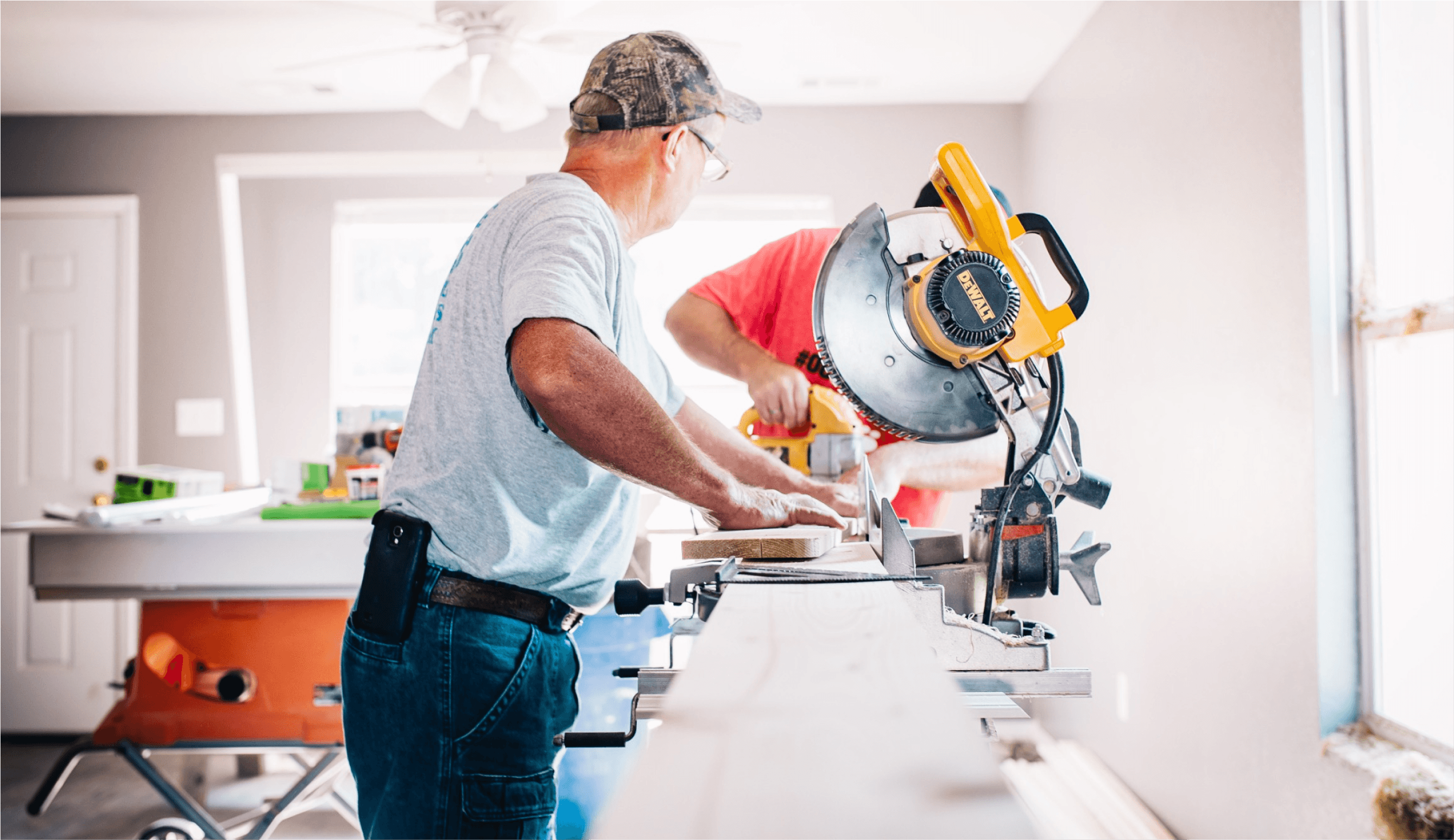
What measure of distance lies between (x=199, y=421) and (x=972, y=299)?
371cm

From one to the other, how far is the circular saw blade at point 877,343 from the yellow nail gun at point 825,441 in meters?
0.37

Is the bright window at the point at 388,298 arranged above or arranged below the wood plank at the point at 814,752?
above

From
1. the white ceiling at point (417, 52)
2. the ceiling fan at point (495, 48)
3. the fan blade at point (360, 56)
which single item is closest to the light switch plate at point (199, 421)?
the white ceiling at point (417, 52)

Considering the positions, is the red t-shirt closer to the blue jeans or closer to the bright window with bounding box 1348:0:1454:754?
the bright window with bounding box 1348:0:1454:754

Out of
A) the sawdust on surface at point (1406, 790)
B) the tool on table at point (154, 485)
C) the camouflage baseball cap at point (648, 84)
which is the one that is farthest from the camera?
the tool on table at point (154, 485)

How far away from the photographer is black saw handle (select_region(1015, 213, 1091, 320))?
1037 mm

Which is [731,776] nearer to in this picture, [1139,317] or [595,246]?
[595,246]

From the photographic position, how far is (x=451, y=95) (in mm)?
2668

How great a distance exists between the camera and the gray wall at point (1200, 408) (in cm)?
184

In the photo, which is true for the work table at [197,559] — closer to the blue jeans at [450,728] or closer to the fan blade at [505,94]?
the blue jeans at [450,728]

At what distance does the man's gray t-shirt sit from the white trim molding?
2876 millimetres

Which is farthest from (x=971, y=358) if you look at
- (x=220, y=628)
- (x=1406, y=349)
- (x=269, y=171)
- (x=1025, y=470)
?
(x=269, y=171)

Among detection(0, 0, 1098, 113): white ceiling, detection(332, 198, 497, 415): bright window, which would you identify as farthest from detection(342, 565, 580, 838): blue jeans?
detection(332, 198, 497, 415): bright window

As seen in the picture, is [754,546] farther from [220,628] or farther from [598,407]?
[220,628]
